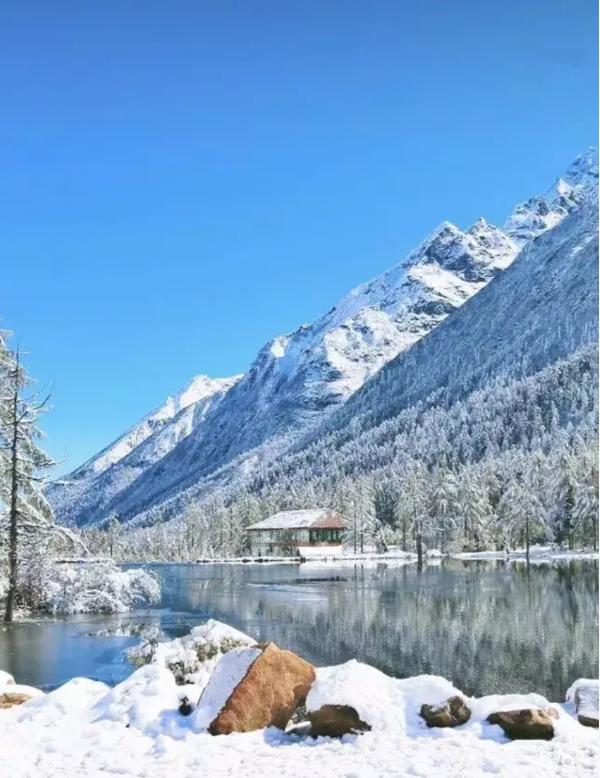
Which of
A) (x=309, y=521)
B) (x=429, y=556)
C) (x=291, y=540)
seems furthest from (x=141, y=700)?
(x=291, y=540)

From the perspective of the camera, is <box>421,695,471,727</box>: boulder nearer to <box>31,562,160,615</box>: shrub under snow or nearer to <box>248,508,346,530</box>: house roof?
<box>31,562,160,615</box>: shrub under snow

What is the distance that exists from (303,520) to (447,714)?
378 ft

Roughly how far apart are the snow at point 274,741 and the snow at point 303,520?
112 m

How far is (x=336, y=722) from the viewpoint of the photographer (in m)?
11.6

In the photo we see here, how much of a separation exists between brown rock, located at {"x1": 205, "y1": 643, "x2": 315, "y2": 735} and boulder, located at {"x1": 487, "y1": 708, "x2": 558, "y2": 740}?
3.12 meters

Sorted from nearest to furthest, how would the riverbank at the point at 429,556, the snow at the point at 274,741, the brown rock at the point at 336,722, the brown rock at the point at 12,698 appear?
the snow at the point at 274,741 → the brown rock at the point at 336,722 → the brown rock at the point at 12,698 → the riverbank at the point at 429,556

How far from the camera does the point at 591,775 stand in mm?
9672

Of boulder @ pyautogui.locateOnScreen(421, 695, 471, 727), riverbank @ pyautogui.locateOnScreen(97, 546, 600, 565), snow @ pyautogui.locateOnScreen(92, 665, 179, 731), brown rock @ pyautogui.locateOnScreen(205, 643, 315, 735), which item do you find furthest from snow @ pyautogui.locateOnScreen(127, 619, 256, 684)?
riverbank @ pyautogui.locateOnScreen(97, 546, 600, 565)

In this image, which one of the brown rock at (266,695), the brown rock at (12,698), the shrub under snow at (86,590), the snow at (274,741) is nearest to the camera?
the snow at (274,741)

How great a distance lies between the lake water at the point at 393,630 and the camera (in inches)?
851

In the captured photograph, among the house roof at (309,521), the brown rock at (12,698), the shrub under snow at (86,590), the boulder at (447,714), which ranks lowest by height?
the house roof at (309,521)

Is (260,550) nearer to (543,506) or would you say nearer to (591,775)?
(543,506)

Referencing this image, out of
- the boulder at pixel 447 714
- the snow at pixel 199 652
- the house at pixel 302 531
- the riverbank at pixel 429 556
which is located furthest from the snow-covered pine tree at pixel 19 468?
the house at pixel 302 531

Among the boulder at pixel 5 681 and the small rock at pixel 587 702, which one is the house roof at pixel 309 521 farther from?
the small rock at pixel 587 702
